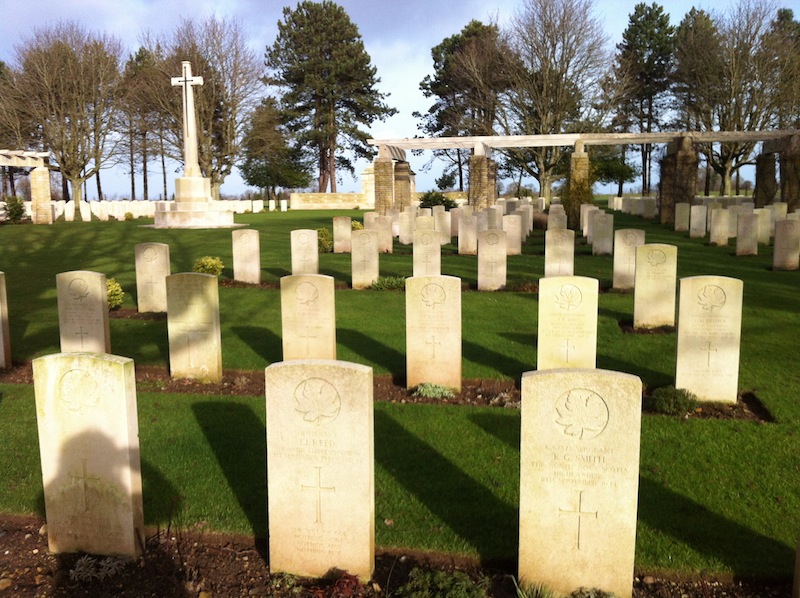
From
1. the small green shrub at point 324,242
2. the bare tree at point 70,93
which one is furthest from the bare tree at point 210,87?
the small green shrub at point 324,242

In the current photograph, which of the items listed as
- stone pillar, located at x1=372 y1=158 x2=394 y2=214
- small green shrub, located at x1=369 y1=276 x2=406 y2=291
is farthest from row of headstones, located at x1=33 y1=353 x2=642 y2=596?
stone pillar, located at x1=372 y1=158 x2=394 y2=214

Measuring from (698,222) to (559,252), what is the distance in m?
12.8

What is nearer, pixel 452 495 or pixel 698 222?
pixel 452 495

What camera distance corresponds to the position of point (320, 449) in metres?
3.99

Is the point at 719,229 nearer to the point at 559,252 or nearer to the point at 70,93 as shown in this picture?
the point at 559,252

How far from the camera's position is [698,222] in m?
23.7

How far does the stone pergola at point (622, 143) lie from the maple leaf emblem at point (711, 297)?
2170 cm

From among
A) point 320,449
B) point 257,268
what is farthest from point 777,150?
point 320,449

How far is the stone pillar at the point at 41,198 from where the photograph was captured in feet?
105

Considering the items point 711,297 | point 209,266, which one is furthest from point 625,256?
point 209,266

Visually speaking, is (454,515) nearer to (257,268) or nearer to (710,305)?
(710,305)

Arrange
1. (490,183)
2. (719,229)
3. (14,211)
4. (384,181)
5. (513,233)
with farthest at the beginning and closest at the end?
(14,211)
(490,183)
(384,181)
(719,229)
(513,233)

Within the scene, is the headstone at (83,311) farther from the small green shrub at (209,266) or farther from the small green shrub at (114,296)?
the small green shrub at (209,266)

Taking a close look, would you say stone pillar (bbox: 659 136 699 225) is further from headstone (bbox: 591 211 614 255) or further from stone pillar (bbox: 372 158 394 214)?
headstone (bbox: 591 211 614 255)
